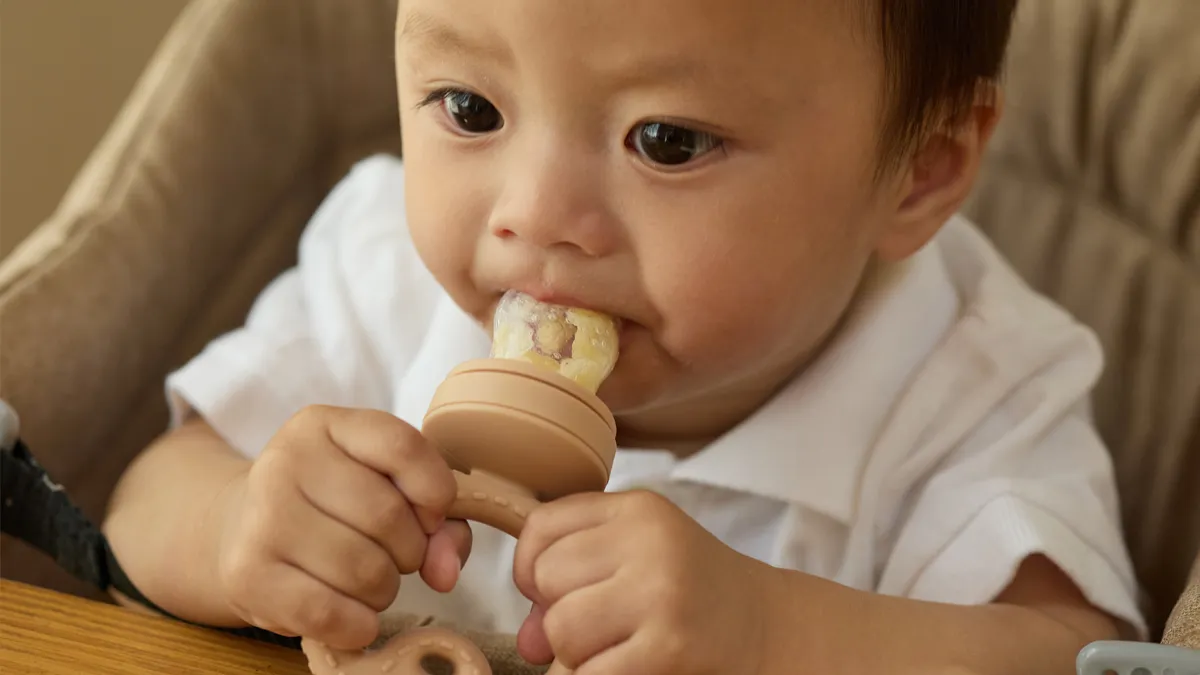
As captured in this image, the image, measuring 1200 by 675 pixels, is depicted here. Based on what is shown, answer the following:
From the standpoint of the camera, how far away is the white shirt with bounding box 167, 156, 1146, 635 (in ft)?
2.21

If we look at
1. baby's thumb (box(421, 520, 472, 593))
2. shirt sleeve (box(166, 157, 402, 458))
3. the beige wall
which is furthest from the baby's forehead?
the beige wall

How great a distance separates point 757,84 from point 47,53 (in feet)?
3.47

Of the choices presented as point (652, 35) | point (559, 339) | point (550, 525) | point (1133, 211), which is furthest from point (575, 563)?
point (1133, 211)

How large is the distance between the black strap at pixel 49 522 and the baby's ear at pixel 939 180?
1.48ft

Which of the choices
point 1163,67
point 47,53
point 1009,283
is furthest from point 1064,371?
point 47,53

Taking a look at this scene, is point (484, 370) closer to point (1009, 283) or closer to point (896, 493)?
point (896, 493)

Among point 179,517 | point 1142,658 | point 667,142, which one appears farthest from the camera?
point 179,517

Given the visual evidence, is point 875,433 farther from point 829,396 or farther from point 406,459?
point 406,459

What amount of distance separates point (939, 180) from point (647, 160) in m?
0.23

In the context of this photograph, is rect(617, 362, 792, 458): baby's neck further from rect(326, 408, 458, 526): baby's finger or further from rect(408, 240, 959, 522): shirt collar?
rect(326, 408, 458, 526): baby's finger

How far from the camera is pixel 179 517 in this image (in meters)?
0.65

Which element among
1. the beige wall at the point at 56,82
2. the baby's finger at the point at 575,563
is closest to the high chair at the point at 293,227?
the baby's finger at the point at 575,563

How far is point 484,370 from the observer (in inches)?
18.8

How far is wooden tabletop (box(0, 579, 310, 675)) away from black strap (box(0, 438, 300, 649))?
0.08 meters
